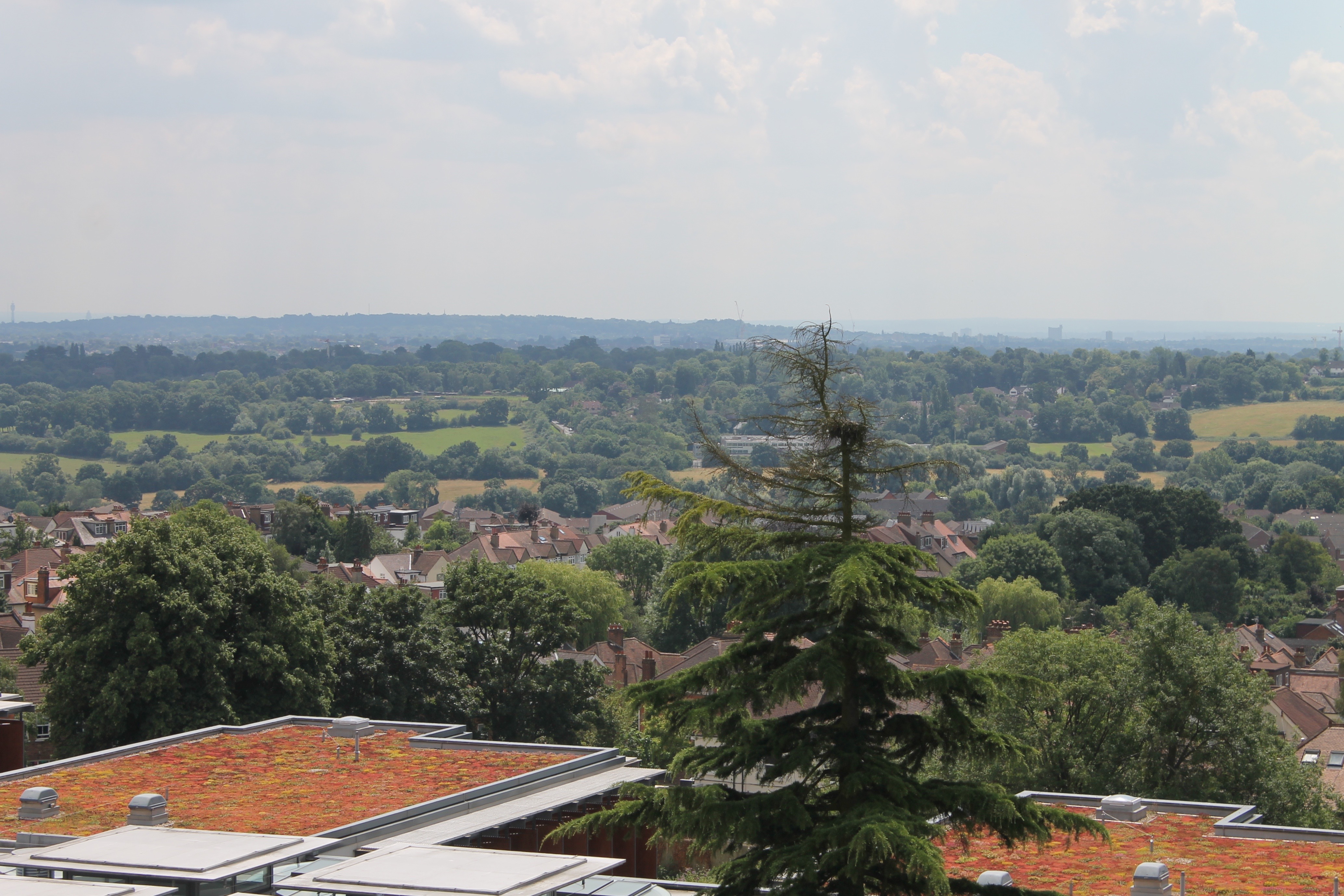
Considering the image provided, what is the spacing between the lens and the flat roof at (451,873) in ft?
44.0

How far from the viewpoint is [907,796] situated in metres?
11.6

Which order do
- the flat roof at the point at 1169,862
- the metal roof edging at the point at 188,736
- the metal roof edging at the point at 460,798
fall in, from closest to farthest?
1. the flat roof at the point at 1169,862
2. the metal roof edging at the point at 460,798
3. the metal roof edging at the point at 188,736

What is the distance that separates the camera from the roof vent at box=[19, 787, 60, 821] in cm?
1978

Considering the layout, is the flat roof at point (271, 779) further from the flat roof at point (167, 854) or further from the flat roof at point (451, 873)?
the flat roof at point (451, 873)

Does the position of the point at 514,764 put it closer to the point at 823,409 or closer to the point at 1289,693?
the point at 823,409

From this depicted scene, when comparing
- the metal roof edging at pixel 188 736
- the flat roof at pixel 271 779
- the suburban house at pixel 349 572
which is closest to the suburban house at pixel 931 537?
the suburban house at pixel 349 572

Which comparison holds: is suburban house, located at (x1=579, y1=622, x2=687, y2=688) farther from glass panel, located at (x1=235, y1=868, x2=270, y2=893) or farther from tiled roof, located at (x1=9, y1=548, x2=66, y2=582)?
glass panel, located at (x1=235, y1=868, x2=270, y2=893)

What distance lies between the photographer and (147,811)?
60.1ft

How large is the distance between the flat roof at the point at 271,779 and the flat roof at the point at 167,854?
333 centimetres

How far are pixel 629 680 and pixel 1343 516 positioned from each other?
105 m

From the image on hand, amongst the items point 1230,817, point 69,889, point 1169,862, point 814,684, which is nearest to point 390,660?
point 1230,817

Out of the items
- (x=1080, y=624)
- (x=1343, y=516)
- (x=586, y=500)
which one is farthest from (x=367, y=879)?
(x=586, y=500)

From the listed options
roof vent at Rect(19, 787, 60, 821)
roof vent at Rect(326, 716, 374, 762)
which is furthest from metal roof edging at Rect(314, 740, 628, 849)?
roof vent at Rect(19, 787, 60, 821)

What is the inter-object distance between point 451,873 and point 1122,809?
1097 cm
